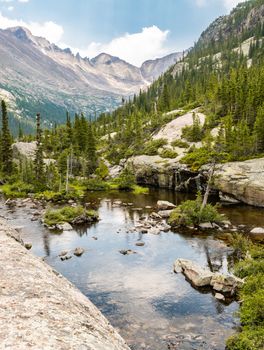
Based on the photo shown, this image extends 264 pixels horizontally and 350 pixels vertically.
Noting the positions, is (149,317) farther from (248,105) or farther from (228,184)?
(248,105)

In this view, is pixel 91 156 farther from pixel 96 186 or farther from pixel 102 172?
pixel 96 186

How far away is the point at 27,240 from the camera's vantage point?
38.5m

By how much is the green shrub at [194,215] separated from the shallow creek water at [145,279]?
3.78 m

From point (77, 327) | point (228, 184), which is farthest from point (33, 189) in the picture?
point (77, 327)

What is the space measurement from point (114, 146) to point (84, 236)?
68650mm

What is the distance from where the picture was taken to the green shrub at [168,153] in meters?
79.8

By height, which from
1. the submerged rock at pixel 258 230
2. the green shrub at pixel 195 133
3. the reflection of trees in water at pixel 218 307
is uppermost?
the green shrub at pixel 195 133

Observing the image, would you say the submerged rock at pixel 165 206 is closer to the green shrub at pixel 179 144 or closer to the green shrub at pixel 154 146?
the green shrub at pixel 179 144

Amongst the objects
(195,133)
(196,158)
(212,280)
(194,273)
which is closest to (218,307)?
(212,280)

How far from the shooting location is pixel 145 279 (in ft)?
92.6

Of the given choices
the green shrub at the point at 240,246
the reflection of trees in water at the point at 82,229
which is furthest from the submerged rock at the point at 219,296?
the reflection of trees in water at the point at 82,229

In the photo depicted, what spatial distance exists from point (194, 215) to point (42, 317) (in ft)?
116

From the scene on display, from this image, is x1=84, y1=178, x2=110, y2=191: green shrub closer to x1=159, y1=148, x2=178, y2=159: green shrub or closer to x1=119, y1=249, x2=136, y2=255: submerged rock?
x1=159, y1=148, x2=178, y2=159: green shrub

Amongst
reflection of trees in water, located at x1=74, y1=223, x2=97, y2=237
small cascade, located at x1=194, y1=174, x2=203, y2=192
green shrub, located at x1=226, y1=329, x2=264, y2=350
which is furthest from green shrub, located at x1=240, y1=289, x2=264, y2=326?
small cascade, located at x1=194, y1=174, x2=203, y2=192
